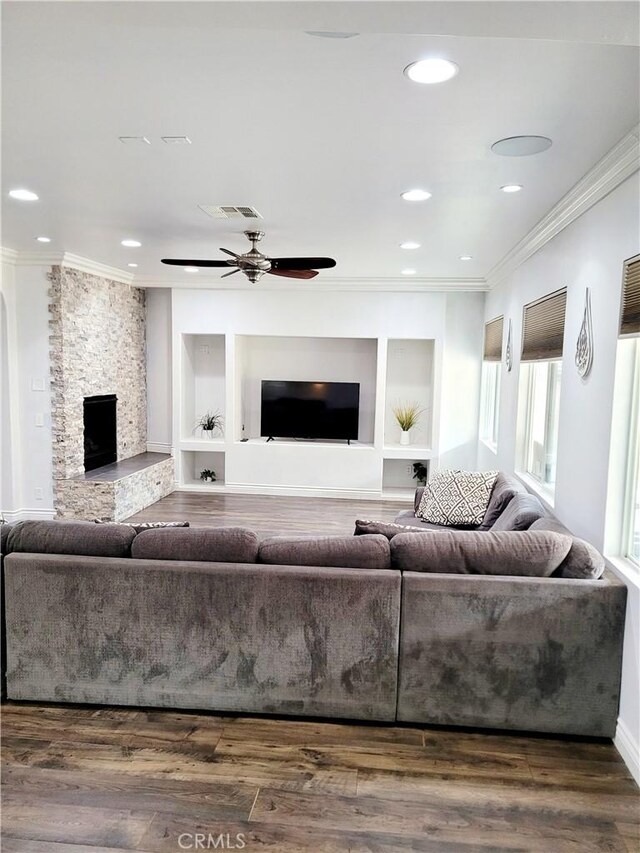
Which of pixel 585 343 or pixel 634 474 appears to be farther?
pixel 585 343

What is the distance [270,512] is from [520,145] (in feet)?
16.5

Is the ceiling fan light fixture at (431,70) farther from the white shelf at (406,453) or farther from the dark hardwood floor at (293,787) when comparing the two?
the white shelf at (406,453)

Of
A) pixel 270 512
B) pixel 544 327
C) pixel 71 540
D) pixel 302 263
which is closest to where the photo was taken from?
pixel 71 540

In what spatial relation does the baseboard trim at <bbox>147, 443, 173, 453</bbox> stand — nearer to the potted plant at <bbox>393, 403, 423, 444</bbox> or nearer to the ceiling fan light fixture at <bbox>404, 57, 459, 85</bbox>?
the potted plant at <bbox>393, 403, 423, 444</bbox>

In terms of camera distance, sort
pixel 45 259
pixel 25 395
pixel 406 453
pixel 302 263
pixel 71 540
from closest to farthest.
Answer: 1. pixel 71 540
2. pixel 302 263
3. pixel 45 259
4. pixel 25 395
5. pixel 406 453

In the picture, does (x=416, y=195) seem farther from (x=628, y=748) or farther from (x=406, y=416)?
(x=406, y=416)

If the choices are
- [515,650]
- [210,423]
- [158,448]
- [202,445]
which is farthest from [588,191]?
[158,448]

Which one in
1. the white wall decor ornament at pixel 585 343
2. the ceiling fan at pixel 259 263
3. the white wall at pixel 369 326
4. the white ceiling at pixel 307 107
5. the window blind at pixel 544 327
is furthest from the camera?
the white wall at pixel 369 326

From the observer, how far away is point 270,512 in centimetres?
691

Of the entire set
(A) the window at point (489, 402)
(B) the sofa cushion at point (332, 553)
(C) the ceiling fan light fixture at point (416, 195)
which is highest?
(C) the ceiling fan light fixture at point (416, 195)

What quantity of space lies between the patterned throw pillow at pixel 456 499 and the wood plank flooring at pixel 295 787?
6.78 feet

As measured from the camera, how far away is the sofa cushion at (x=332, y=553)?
9.02ft

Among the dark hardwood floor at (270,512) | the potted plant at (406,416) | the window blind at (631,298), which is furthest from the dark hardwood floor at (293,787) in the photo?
the potted plant at (406,416)

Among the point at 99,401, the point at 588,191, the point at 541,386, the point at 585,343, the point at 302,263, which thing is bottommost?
the point at 99,401
